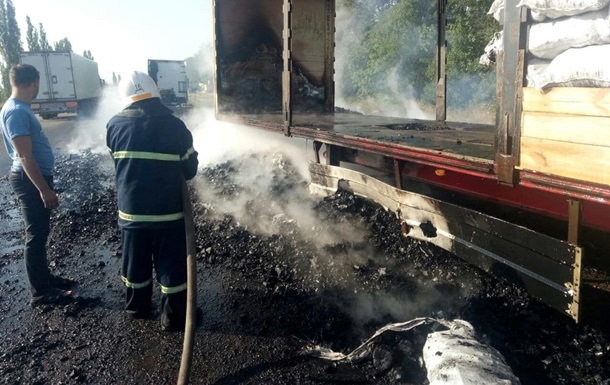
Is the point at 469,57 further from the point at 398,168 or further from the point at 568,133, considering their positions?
the point at 568,133

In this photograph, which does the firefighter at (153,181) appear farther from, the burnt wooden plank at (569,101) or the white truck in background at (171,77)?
the white truck in background at (171,77)

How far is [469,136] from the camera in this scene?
13.6 feet

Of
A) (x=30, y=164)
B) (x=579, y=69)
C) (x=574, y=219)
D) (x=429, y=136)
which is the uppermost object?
(x=579, y=69)

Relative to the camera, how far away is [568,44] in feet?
6.77

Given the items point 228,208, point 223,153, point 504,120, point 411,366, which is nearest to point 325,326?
point 411,366

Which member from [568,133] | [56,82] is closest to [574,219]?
[568,133]

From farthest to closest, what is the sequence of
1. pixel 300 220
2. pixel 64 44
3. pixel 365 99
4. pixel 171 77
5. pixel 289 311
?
pixel 64 44 → pixel 171 77 → pixel 365 99 → pixel 300 220 → pixel 289 311

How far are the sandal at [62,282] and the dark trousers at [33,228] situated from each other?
0.16 meters

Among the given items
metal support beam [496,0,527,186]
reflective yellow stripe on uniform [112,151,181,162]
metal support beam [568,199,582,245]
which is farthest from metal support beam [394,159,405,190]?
reflective yellow stripe on uniform [112,151,181,162]

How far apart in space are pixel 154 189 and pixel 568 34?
108 inches

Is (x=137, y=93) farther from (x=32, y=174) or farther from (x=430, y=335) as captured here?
(x=430, y=335)

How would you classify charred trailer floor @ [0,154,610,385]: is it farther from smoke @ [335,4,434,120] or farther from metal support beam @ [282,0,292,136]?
smoke @ [335,4,434,120]

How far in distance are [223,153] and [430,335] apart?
6.41 metres

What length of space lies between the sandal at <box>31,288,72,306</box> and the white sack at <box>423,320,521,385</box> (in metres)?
2.98
